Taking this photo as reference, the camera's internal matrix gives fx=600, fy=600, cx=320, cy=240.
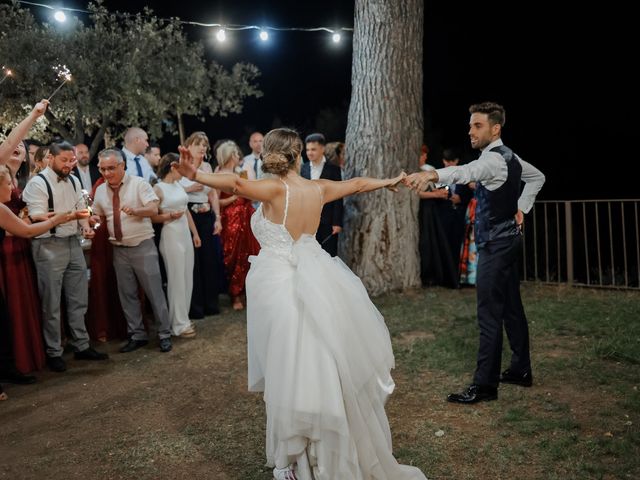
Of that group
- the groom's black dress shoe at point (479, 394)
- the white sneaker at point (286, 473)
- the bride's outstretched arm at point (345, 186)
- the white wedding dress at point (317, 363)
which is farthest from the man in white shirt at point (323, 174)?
the white sneaker at point (286, 473)

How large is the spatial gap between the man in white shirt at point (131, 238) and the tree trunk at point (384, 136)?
3.10 metres

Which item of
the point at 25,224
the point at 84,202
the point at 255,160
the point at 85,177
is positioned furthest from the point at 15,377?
the point at 255,160

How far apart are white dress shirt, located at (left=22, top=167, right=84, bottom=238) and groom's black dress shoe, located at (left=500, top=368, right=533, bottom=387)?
4.20m

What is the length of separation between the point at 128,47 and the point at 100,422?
14644 millimetres

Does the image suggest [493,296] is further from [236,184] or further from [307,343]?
[236,184]

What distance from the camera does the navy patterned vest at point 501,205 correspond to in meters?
4.37

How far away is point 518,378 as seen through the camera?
189 inches

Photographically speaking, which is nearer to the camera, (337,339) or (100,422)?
(337,339)

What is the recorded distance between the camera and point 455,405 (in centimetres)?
450

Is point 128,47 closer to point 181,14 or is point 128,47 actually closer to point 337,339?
point 181,14

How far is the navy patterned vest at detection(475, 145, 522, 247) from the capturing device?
4367mm

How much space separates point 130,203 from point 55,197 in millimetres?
721

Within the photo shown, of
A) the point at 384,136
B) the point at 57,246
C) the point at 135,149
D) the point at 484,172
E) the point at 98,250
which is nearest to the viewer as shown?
the point at 484,172

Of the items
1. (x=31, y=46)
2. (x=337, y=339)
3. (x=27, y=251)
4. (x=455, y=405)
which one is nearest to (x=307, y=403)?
(x=337, y=339)
